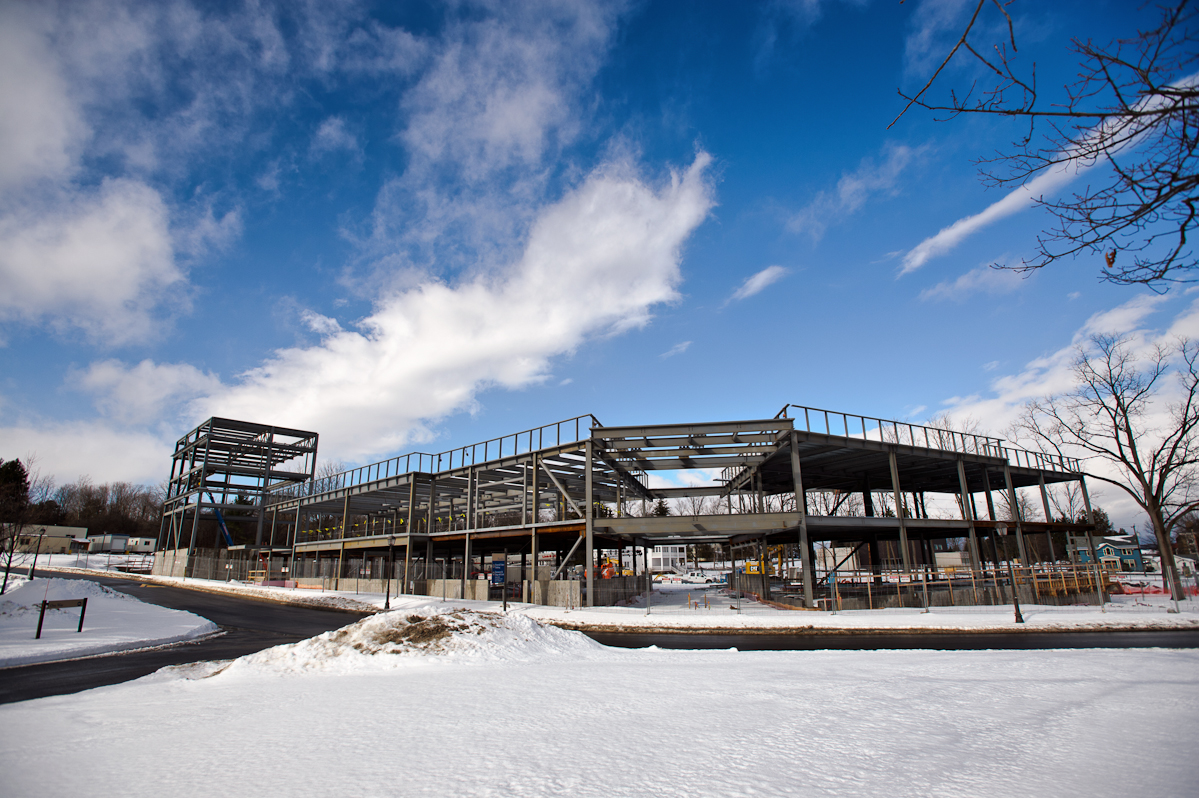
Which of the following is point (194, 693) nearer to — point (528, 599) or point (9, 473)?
point (528, 599)

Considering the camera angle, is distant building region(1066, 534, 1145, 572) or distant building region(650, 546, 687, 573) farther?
distant building region(650, 546, 687, 573)

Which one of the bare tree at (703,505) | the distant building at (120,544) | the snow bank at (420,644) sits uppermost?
the bare tree at (703,505)

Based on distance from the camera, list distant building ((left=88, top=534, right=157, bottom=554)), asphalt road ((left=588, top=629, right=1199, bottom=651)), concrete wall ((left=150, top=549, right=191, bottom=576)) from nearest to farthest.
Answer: asphalt road ((left=588, top=629, right=1199, bottom=651)), concrete wall ((left=150, top=549, right=191, bottom=576)), distant building ((left=88, top=534, right=157, bottom=554))

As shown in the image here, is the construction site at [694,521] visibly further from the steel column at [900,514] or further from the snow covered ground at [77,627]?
the snow covered ground at [77,627]

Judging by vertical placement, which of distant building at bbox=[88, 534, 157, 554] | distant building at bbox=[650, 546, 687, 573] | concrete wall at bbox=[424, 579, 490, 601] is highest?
distant building at bbox=[88, 534, 157, 554]

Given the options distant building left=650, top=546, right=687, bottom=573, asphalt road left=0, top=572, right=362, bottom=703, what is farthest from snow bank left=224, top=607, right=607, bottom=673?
distant building left=650, top=546, right=687, bottom=573

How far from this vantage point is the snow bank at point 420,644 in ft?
30.5

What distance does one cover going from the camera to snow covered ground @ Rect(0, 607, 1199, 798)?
400 centimetres

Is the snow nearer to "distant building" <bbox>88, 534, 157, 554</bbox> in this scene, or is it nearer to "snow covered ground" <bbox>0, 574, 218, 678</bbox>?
"snow covered ground" <bbox>0, 574, 218, 678</bbox>

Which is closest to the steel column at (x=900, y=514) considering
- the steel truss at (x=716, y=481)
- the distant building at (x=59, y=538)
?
the steel truss at (x=716, y=481)

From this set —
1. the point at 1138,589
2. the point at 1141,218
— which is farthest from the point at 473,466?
the point at 1138,589

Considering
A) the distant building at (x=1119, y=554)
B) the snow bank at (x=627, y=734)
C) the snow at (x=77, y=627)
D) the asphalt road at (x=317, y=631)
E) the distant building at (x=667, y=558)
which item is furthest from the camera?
the distant building at (x=667, y=558)

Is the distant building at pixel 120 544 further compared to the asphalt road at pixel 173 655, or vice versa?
the distant building at pixel 120 544

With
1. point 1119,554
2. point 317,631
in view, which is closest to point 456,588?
point 317,631
